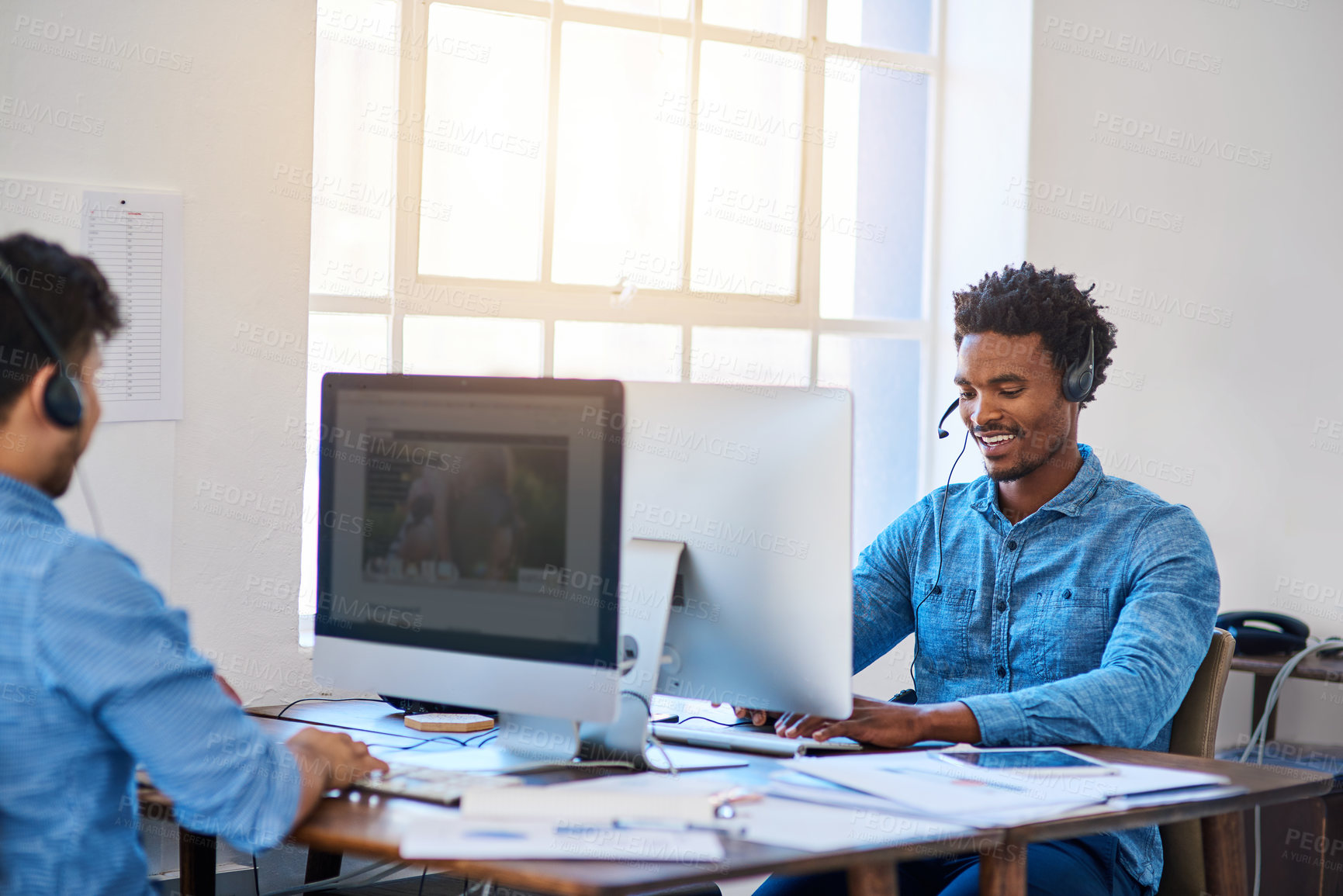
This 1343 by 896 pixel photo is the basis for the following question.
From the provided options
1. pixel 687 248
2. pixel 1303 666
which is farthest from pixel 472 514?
pixel 1303 666

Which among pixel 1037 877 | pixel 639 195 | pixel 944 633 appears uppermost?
pixel 639 195

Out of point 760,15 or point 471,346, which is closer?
point 471,346

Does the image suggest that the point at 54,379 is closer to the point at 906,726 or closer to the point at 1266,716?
the point at 906,726

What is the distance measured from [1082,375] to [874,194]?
4.48 feet

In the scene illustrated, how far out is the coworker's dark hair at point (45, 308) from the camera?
3.63 feet

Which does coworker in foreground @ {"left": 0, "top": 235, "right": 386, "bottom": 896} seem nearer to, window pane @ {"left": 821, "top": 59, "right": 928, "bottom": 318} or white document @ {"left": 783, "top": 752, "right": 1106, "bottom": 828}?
white document @ {"left": 783, "top": 752, "right": 1106, "bottom": 828}

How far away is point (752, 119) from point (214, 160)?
4.43 feet

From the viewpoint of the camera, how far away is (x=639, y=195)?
Result: 285 centimetres

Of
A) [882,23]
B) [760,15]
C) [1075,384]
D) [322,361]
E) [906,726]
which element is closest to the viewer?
[906,726]

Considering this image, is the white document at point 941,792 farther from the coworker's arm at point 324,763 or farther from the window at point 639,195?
the window at point 639,195

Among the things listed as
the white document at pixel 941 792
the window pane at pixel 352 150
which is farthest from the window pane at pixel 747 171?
the white document at pixel 941 792

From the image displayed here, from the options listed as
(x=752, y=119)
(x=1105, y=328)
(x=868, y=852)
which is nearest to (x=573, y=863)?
(x=868, y=852)

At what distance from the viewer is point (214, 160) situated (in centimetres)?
221

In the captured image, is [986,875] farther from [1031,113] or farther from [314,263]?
[1031,113]
